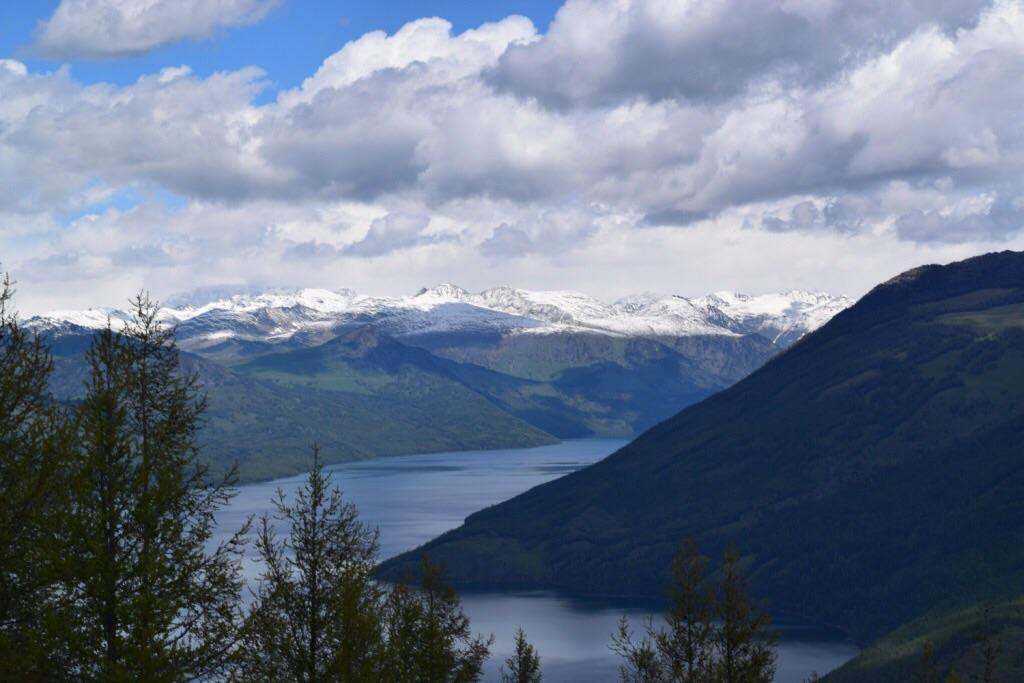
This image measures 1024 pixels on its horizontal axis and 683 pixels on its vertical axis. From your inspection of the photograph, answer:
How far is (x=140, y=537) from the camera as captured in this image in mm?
31109

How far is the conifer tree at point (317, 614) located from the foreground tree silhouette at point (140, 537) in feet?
15.8

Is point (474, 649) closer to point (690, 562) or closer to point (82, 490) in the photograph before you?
point (690, 562)

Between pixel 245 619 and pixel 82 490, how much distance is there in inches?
292

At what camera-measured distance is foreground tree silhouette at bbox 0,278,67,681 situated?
27.5 m

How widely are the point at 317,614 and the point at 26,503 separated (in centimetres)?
1499

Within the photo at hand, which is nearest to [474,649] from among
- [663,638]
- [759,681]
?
[663,638]

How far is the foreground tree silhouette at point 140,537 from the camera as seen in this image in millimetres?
29344

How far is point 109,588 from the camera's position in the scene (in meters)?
30.1

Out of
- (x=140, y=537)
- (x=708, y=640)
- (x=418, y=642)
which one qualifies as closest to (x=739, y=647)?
(x=708, y=640)

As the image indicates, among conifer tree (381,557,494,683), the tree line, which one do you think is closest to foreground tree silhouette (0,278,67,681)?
the tree line

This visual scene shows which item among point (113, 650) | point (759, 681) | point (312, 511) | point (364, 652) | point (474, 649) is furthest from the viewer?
point (474, 649)

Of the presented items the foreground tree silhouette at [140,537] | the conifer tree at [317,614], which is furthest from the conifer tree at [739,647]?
the foreground tree silhouette at [140,537]

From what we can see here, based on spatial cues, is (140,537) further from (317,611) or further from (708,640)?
(708,640)

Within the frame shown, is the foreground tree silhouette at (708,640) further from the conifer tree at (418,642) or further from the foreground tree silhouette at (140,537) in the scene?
the foreground tree silhouette at (140,537)
